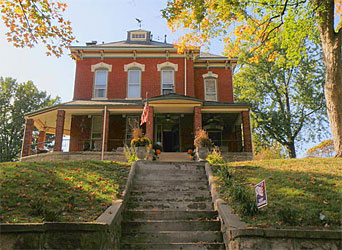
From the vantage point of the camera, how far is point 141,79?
21.0 m

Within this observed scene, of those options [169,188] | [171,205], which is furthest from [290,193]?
[169,188]

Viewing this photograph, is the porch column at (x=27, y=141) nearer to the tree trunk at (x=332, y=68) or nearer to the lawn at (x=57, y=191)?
the lawn at (x=57, y=191)

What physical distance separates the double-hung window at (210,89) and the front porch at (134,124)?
6.18ft

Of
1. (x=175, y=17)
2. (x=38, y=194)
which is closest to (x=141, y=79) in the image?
(x=175, y=17)

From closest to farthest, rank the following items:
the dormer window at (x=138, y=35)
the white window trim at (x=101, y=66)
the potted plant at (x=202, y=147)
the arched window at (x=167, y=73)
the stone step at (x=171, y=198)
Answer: the stone step at (x=171, y=198) → the potted plant at (x=202, y=147) → the arched window at (x=167, y=73) → the white window trim at (x=101, y=66) → the dormer window at (x=138, y=35)

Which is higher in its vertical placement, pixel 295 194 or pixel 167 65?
pixel 167 65

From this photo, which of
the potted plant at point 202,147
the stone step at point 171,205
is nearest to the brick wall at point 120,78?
the potted plant at point 202,147

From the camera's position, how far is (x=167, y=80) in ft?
69.3

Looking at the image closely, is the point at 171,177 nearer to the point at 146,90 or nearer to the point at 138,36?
the point at 146,90

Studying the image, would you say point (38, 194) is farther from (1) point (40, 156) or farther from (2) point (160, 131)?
(2) point (160, 131)

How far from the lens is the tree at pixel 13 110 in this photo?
3173cm

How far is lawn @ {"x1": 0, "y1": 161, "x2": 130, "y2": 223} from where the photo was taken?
20.8 ft

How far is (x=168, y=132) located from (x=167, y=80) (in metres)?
3.67

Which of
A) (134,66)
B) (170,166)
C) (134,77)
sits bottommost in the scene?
(170,166)
